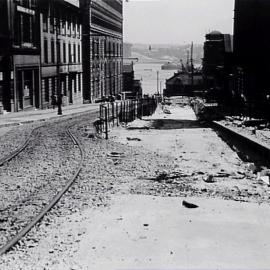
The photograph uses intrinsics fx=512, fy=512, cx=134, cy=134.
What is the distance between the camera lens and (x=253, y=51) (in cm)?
4166

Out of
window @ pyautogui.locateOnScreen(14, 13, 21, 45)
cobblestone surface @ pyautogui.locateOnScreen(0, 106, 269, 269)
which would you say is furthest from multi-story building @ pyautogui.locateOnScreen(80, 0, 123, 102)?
cobblestone surface @ pyautogui.locateOnScreen(0, 106, 269, 269)

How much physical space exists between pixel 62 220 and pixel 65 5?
159 ft

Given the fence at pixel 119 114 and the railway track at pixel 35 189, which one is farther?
the fence at pixel 119 114

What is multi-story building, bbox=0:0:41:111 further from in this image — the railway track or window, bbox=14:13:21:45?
the railway track

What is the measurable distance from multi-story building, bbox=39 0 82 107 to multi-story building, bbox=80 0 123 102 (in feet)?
6.12

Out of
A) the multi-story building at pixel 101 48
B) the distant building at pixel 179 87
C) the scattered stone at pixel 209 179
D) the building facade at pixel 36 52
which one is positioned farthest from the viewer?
the distant building at pixel 179 87

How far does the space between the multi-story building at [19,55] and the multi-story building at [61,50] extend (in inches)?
72.5

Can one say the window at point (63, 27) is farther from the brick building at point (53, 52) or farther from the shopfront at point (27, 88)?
the shopfront at point (27, 88)

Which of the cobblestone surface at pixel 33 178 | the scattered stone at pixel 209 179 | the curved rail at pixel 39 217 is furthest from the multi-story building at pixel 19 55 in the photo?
the scattered stone at pixel 209 179

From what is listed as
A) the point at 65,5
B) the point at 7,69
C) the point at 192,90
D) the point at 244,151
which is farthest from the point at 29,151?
the point at 192,90

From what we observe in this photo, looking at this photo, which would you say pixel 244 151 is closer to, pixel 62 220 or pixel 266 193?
pixel 266 193

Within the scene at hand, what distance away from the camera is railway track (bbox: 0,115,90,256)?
8.55m

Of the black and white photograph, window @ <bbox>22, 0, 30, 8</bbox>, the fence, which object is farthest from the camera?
window @ <bbox>22, 0, 30, 8</bbox>

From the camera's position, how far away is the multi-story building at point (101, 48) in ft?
215
